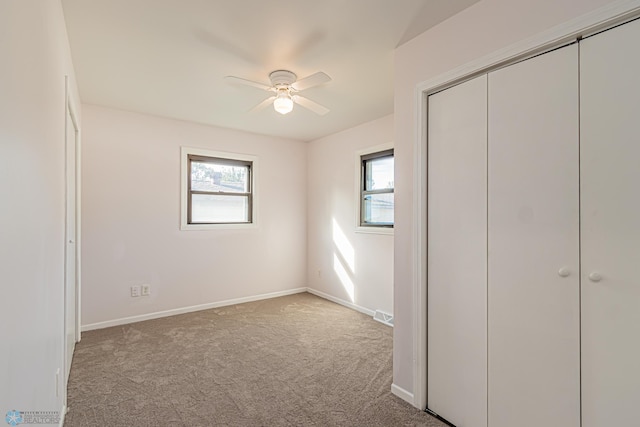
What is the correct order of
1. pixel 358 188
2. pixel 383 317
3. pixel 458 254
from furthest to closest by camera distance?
pixel 358 188, pixel 383 317, pixel 458 254

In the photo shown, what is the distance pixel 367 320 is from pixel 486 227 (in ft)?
7.92

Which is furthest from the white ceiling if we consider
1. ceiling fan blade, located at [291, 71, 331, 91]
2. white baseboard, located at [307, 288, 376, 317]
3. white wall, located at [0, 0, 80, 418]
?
white baseboard, located at [307, 288, 376, 317]

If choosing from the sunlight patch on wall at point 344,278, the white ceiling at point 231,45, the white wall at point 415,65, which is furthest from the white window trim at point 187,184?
the white wall at point 415,65

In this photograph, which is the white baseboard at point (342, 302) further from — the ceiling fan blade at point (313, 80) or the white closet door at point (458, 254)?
the ceiling fan blade at point (313, 80)

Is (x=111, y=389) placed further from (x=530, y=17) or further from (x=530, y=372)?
(x=530, y=17)

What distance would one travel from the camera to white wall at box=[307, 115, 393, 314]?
3930 millimetres

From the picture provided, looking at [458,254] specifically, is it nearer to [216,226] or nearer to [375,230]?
[375,230]

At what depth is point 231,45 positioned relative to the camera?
2.24 m

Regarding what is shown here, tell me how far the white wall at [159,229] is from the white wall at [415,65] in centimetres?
280

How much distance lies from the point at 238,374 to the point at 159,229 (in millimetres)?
2188

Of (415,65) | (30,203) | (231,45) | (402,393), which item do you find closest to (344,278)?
(402,393)

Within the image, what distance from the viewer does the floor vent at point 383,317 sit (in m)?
3.71

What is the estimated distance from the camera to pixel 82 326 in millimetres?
3396

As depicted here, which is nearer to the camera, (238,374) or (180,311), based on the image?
(238,374)
